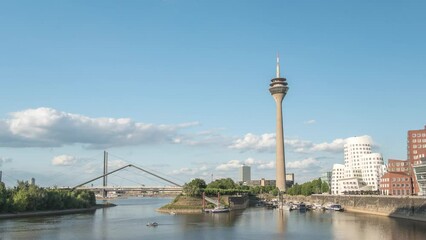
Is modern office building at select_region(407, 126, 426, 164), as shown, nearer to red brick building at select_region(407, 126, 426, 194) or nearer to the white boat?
red brick building at select_region(407, 126, 426, 194)

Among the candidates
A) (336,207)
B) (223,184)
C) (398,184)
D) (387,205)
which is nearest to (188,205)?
(223,184)

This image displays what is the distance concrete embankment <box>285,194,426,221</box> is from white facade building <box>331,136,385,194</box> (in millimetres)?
29065

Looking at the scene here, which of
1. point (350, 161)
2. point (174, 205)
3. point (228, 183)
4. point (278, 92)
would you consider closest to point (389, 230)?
point (174, 205)

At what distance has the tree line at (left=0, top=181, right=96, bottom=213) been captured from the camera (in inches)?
3290

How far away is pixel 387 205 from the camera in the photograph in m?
81.6

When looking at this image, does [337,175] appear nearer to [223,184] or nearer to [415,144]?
[223,184]

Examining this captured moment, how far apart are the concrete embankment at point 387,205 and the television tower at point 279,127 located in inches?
1926

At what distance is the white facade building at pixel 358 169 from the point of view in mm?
141225

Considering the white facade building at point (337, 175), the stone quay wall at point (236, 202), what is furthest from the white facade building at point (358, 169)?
the stone quay wall at point (236, 202)

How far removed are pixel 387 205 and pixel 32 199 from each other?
65134 millimetres

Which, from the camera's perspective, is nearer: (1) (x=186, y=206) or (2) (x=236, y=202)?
(1) (x=186, y=206)

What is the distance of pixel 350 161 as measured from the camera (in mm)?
156125

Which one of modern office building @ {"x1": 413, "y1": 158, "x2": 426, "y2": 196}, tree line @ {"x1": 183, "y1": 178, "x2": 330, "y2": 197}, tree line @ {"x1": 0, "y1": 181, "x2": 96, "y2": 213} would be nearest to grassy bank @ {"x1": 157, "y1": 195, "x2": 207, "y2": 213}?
tree line @ {"x1": 183, "y1": 178, "x2": 330, "y2": 197}

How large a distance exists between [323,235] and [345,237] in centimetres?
309
